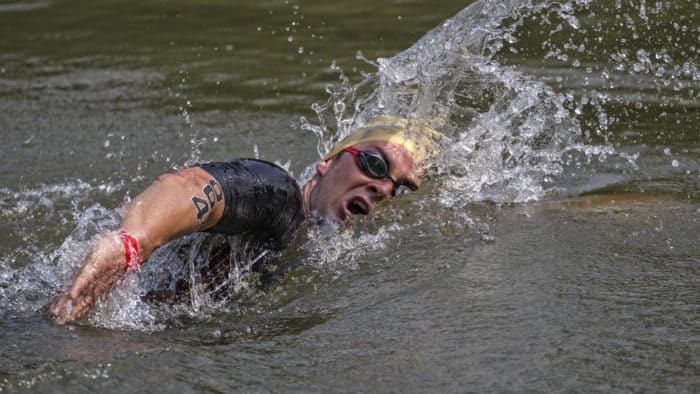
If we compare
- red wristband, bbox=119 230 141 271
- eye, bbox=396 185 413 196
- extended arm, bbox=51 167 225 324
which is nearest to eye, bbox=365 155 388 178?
eye, bbox=396 185 413 196

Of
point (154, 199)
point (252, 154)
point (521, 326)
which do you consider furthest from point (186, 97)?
point (521, 326)

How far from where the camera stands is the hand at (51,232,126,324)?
136 inches

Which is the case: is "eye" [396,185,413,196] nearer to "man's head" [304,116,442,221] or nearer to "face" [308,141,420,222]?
"man's head" [304,116,442,221]

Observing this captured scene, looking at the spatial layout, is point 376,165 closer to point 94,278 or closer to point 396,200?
point 396,200

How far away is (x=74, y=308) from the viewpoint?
3484 millimetres

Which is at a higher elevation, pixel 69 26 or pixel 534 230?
pixel 69 26

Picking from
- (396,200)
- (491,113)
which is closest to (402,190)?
(396,200)

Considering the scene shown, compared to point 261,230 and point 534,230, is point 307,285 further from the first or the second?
point 534,230

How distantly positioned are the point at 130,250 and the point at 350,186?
1.60 meters

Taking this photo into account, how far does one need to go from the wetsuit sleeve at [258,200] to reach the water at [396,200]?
0.28 m

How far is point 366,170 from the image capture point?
193 inches

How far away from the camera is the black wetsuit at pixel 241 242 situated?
4.19 metres

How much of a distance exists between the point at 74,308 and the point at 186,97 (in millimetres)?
4454

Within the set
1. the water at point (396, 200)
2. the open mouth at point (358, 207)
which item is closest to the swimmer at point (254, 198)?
the open mouth at point (358, 207)
